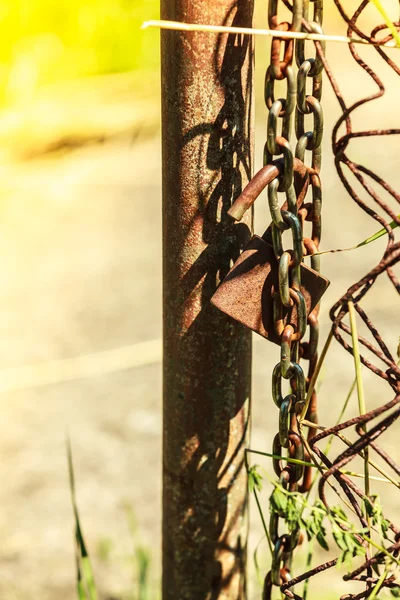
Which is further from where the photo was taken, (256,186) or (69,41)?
(69,41)

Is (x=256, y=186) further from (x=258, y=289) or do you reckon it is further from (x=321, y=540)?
(x=321, y=540)

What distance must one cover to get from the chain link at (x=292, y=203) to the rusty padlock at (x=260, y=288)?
1 centimetres

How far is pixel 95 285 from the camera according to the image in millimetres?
3082

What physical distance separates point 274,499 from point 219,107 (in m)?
0.45

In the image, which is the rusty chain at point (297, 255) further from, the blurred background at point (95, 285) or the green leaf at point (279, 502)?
the blurred background at point (95, 285)

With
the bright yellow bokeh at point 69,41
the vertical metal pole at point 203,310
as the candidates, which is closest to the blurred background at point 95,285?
the bright yellow bokeh at point 69,41

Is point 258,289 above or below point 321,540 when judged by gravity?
above

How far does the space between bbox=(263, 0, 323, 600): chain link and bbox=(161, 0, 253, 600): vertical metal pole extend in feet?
0.21

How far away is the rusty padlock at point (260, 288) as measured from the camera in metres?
0.82

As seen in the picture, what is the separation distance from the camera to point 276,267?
821 mm

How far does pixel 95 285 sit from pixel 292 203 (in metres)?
2.36

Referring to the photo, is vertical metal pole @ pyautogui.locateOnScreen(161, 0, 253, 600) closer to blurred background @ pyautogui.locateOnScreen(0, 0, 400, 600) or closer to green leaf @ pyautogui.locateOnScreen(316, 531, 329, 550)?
green leaf @ pyautogui.locateOnScreen(316, 531, 329, 550)

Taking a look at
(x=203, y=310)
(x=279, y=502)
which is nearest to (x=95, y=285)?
(x=203, y=310)

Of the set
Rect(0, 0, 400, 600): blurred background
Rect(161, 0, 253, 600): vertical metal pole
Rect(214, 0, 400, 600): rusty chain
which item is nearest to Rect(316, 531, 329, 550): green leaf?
Rect(214, 0, 400, 600): rusty chain
